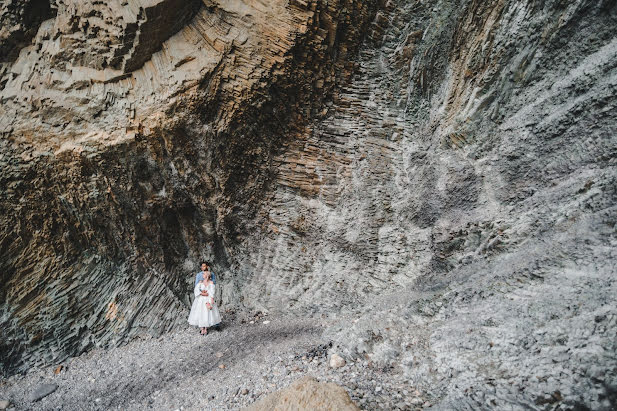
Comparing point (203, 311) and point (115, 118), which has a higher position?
point (115, 118)

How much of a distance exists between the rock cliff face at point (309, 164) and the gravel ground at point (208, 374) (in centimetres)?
31

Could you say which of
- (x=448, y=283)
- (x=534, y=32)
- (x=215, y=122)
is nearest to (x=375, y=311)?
(x=448, y=283)

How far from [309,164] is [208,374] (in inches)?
154

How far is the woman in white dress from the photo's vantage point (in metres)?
6.58

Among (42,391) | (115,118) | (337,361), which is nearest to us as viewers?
(337,361)

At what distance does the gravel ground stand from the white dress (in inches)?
10.8

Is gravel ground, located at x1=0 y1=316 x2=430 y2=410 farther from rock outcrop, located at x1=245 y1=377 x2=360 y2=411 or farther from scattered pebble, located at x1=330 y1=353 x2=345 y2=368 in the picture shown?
rock outcrop, located at x1=245 y1=377 x2=360 y2=411

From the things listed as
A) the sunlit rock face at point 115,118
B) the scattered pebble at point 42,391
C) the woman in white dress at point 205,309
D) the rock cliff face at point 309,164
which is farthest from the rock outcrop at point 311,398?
the sunlit rock face at point 115,118

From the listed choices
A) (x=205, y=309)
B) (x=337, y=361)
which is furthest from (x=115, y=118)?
(x=337, y=361)

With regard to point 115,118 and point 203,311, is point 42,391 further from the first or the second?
point 115,118

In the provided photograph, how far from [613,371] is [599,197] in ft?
6.56

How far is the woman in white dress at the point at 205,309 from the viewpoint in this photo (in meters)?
6.58

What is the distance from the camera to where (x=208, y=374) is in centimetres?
531

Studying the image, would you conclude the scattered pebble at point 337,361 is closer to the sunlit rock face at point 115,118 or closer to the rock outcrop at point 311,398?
the rock outcrop at point 311,398
